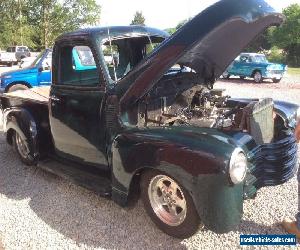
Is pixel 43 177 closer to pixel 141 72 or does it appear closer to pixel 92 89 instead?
pixel 92 89

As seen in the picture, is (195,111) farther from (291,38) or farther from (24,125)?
(291,38)

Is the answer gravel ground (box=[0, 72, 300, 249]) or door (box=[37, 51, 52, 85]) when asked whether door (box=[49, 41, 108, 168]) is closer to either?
gravel ground (box=[0, 72, 300, 249])

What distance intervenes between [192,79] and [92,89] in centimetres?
131

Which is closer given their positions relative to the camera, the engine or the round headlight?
the round headlight

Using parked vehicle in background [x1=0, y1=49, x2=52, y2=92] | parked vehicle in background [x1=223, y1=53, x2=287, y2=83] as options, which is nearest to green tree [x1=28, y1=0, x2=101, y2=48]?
parked vehicle in background [x1=223, y1=53, x2=287, y2=83]

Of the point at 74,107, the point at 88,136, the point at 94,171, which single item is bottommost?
the point at 94,171

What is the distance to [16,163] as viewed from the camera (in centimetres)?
618

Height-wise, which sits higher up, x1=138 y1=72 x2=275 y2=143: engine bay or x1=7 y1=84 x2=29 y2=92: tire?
x1=138 y1=72 x2=275 y2=143: engine bay

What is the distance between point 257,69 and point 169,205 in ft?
56.2

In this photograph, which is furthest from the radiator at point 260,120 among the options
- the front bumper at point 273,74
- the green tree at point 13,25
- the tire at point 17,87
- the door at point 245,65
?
the green tree at point 13,25

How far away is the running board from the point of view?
4176mm

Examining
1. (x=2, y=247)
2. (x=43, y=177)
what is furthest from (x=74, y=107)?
(x=2, y=247)

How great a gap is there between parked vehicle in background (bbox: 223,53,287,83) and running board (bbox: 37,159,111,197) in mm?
14815

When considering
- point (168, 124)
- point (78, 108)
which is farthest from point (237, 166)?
point (78, 108)
